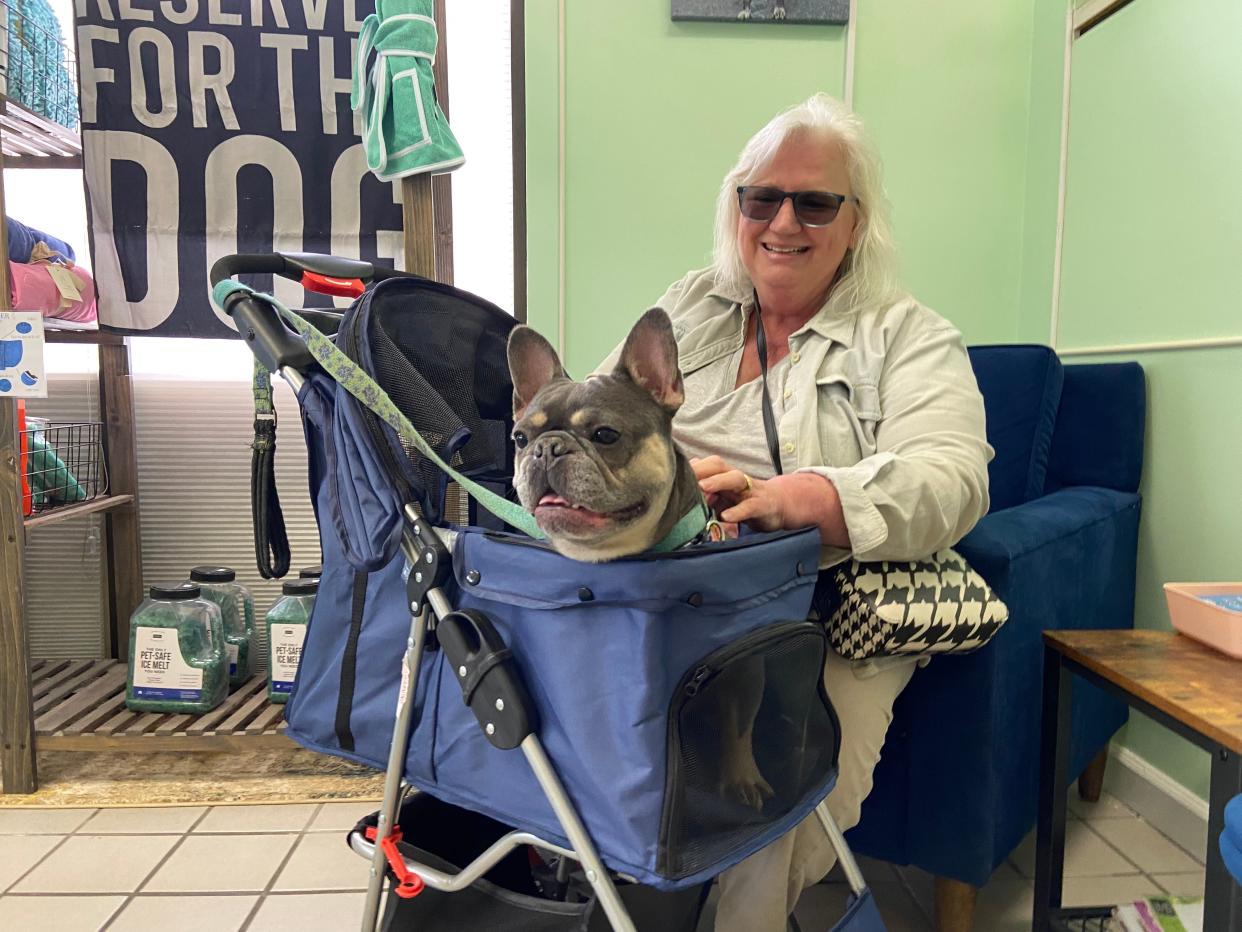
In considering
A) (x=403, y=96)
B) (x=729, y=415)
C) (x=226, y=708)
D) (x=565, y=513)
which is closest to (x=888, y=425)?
(x=729, y=415)

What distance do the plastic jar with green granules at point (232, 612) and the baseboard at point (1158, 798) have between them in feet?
7.43

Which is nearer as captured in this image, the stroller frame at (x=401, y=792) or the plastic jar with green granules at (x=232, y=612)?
the stroller frame at (x=401, y=792)

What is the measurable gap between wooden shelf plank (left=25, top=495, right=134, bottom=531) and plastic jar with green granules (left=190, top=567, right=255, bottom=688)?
292mm

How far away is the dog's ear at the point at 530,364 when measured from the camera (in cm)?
105

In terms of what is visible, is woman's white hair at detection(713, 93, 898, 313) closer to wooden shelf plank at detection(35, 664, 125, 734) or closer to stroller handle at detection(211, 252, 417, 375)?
stroller handle at detection(211, 252, 417, 375)

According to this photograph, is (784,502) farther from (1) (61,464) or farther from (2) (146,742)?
(1) (61,464)

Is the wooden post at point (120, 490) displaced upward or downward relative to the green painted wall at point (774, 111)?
downward

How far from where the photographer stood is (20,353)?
6.05 ft

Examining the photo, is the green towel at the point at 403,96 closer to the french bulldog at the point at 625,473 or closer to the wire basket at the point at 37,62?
the wire basket at the point at 37,62

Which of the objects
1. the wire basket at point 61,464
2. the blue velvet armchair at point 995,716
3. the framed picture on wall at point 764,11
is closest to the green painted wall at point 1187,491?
the blue velvet armchair at point 995,716

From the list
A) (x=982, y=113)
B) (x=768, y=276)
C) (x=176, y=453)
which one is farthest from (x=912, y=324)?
(x=176, y=453)

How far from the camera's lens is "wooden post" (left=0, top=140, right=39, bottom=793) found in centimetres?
188

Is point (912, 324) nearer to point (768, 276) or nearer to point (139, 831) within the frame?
point (768, 276)

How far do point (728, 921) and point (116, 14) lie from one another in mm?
2581
